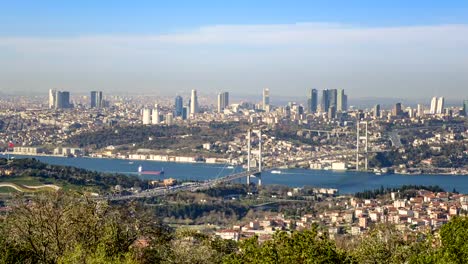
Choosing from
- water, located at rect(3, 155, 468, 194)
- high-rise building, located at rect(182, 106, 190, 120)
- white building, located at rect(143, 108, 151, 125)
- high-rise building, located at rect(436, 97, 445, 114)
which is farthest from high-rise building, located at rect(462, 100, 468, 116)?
water, located at rect(3, 155, 468, 194)

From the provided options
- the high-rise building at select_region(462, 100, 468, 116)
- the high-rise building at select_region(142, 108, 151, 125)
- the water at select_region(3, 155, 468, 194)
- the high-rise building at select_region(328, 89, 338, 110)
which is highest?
the high-rise building at select_region(328, 89, 338, 110)

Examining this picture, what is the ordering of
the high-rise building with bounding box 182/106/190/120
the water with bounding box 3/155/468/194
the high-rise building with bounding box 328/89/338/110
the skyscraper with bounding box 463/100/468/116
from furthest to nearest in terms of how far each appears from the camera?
1. the high-rise building with bounding box 328/89/338/110
2. the high-rise building with bounding box 182/106/190/120
3. the skyscraper with bounding box 463/100/468/116
4. the water with bounding box 3/155/468/194

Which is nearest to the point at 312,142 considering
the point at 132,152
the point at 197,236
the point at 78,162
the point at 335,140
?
the point at 335,140

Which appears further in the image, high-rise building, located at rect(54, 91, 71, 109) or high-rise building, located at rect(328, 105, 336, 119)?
high-rise building, located at rect(54, 91, 71, 109)

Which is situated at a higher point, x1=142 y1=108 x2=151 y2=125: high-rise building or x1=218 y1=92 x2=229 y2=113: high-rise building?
x1=218 y1=92 x2=229 y2=113: high-rise building

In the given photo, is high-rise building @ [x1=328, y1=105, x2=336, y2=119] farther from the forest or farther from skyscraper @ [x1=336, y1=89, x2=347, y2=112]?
the forest

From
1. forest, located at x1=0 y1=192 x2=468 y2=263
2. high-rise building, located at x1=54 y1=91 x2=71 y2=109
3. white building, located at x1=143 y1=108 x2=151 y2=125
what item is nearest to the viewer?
forest, located at x1=0 y1=192 x2=468 y2=263

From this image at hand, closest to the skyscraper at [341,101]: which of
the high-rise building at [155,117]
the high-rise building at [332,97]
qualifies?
the high-rise building at [332,97]

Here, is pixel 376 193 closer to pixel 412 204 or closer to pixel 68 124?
pixel 412 204
